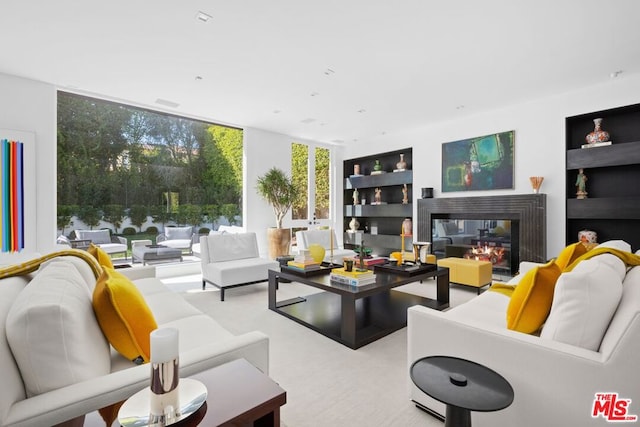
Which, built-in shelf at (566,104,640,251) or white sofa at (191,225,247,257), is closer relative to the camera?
built-in shelf at (566,104,640,251)

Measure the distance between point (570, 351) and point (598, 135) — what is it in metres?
4.60

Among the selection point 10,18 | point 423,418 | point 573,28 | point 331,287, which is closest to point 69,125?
point 10,18

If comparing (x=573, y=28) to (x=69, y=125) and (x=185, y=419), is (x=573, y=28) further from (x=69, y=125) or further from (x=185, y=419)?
(x=69, y=125)

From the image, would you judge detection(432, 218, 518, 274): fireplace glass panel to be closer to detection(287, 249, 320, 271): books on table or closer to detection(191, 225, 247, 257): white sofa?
detection(287, 249, 320, 271): books on table

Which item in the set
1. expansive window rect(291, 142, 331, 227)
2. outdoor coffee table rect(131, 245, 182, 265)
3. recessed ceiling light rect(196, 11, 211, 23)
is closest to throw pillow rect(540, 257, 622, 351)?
recessed ceiling light rect(196, 11, 211, 23)

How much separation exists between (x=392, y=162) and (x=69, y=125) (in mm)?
6297

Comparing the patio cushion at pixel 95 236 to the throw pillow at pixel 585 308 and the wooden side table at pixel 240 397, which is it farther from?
the throw pillow at pixel 585 308

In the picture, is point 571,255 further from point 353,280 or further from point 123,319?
point 123,319

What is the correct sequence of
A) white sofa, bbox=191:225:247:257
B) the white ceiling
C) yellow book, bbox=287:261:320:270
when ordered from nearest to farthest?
the white ceiling → yellow book, bbox=287:261:320:270 → white sofa, bbox=191:225:247:257

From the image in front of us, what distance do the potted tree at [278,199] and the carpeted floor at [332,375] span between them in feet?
9.54

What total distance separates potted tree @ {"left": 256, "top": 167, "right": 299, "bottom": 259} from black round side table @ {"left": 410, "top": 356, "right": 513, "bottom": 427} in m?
5.21

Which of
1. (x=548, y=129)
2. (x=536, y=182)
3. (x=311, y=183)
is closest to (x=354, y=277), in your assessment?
(x=536, y=182)

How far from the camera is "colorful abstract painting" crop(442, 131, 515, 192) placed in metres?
5.30

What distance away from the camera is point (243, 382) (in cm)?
108
